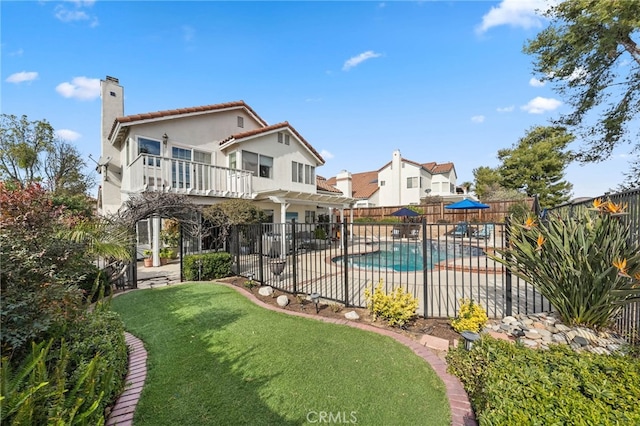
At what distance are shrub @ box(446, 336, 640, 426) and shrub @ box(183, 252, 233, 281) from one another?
9.26m

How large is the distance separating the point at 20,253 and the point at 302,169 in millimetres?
18449

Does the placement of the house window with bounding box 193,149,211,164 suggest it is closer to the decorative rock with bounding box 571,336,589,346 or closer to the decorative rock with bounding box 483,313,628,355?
the decorative rock with bounding box 483,313,628,355

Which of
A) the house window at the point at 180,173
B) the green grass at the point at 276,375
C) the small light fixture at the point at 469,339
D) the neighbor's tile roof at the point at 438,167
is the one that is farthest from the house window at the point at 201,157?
the neighbor's tile roof at the point at 438,167

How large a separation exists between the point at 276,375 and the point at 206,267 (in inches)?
285

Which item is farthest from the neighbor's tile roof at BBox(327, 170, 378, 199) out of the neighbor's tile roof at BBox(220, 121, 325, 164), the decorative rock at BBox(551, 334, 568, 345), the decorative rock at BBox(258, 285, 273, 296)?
the decorative rock at BBox(551, 334, 568, 345)

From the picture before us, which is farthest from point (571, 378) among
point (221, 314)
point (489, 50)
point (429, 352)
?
point (489, 50)

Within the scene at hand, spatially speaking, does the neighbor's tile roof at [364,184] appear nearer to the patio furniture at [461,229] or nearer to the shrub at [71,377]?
the patio furniture at [461,229]

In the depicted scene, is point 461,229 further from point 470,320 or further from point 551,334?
point 551,334

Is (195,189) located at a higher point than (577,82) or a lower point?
lower

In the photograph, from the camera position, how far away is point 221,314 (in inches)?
252

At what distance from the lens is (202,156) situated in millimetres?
16719

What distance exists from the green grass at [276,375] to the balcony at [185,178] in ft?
27.4

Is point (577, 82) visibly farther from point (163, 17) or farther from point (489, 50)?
point (163, 17)

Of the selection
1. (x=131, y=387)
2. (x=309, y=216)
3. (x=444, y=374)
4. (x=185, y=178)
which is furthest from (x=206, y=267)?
(x=309, y=216)
